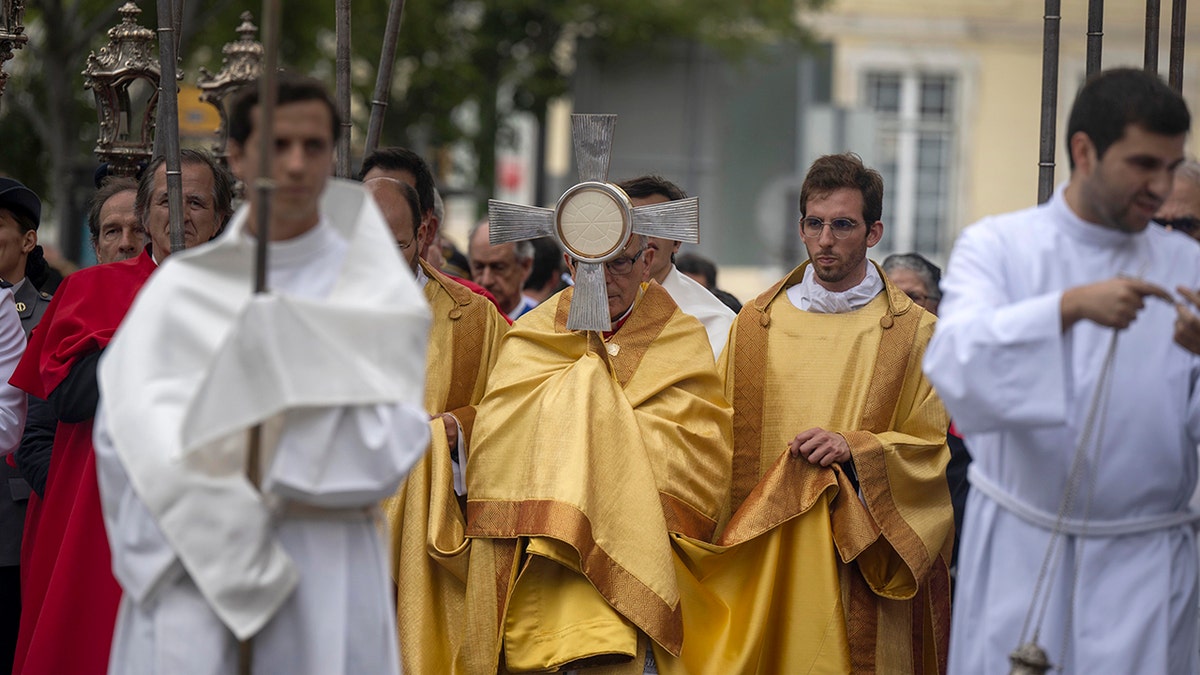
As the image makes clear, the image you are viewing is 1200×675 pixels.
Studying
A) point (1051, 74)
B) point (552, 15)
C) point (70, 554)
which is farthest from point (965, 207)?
point (70, 554)

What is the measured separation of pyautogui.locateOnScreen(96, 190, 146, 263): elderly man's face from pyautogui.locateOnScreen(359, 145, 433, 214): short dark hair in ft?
2.59

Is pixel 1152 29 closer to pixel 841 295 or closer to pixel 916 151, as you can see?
pixel 841 295

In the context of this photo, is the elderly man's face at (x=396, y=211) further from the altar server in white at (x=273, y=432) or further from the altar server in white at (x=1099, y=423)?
the altar server in white at (x=1099, y=423)

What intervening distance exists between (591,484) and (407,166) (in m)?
1.49

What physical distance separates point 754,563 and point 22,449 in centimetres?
233

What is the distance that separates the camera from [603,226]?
532 cm

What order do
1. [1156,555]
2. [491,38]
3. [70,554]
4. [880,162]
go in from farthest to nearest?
[880,162], [491,38], [70,554], [1156,555]

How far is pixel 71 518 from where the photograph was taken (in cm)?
482

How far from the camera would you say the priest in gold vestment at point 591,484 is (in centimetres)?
502

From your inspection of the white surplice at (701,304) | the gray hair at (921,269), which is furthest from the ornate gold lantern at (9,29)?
the gray hair at (921,269)

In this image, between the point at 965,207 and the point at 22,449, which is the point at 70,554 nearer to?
the point at 22,449

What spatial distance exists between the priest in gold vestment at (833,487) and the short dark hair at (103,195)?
7.35ft

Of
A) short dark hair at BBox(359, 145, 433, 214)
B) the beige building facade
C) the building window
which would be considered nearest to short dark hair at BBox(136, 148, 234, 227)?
short dark hair at BBox(359, 145, 433, 214)

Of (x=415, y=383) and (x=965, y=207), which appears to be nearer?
(x=415, y=383)
